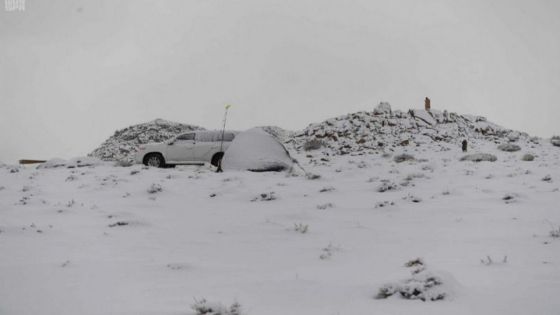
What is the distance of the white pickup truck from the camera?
1719 centimetres

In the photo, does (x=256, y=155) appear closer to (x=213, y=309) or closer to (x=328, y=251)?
(x=328, y=251)

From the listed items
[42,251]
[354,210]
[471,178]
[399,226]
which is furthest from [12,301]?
[471,178]

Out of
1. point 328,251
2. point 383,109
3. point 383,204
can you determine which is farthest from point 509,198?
point 383,109

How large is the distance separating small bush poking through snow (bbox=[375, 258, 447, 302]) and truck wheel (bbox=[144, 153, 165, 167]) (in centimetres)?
1472

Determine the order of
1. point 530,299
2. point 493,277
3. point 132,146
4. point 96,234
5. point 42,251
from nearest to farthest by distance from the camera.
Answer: point 530,299
point 493,277
point 42,251
point 96,234
point 132,146

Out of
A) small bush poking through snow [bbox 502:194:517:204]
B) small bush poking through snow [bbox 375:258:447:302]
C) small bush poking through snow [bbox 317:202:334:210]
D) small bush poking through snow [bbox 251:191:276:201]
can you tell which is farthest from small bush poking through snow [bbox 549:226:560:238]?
small bush poking through snow [bbox 251:191:276:201]

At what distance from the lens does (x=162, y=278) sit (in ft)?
15.8

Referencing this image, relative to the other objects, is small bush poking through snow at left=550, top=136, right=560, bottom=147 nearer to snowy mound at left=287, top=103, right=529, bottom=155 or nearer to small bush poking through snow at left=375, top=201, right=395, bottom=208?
snowy mound at left=287, top=103, right=529, bottom=155

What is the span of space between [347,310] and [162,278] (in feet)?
6.50

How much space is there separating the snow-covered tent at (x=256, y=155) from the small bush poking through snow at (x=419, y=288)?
31.5 ft

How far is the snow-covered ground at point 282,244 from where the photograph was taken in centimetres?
405

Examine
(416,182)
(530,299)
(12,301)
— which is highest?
(416,182)

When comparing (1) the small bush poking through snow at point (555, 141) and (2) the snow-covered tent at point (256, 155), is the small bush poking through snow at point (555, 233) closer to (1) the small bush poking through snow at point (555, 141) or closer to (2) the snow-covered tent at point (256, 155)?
(2) the snow-covered tent at point (256, 155)

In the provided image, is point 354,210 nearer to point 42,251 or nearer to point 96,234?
point 96,234
